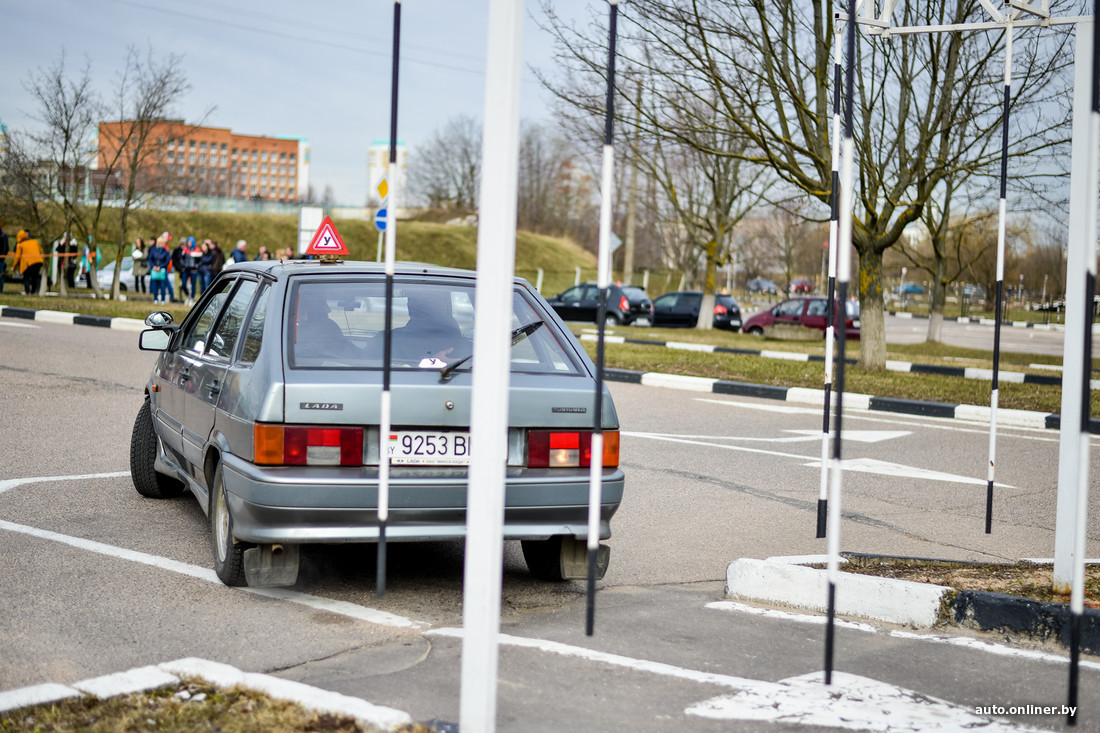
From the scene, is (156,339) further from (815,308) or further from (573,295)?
(573,295)

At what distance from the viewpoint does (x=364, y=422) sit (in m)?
4.44

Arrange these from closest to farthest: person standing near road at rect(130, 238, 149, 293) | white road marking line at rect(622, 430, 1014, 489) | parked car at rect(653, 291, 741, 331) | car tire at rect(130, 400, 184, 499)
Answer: car tire at rect(130, 400, 184, 499) < white road marking line at rect(622, 430, 1014, 489) < person standing near road at rect(130, 238, 149, 293) < parked car at rect(653, 291, 741, 331)

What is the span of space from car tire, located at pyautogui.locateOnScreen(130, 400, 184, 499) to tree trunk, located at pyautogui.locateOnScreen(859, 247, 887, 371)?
13.5 meters

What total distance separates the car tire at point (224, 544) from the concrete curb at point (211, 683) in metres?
0.93

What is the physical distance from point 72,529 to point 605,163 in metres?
4.08

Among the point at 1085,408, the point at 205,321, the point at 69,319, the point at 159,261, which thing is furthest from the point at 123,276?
the point at 1085,408

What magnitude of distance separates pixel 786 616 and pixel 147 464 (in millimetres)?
4053

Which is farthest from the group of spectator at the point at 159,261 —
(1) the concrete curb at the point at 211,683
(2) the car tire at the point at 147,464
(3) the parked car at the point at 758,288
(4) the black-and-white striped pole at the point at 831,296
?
(3) the parked car at the point at 758,288

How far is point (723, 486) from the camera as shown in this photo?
26.2 ft

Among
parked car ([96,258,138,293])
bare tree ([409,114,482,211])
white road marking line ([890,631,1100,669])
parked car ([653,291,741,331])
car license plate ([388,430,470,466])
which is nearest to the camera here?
white road marking line ([890,631,1100,669])

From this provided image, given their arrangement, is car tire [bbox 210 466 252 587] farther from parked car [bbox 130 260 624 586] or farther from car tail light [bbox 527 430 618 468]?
car tail light [bbox 527 430 618 468]

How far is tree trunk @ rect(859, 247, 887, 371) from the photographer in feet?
58.6

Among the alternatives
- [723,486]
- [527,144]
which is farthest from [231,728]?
[527,144]

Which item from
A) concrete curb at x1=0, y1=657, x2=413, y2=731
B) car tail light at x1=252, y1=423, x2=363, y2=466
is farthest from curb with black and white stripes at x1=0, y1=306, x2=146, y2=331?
concrete curb at x1=0, y1=657, x2=413, y2=731
